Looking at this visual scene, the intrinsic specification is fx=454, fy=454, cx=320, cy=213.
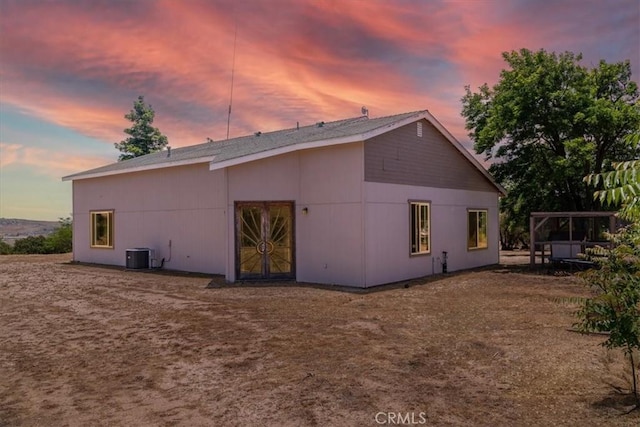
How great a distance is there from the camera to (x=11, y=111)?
15.1m

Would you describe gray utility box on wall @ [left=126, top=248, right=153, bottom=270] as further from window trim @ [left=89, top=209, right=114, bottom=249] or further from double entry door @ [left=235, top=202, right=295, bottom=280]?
double entry door @ [left=235, top=202, right=295, bottom=280]

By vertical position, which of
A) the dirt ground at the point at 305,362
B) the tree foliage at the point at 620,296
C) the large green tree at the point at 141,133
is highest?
the large green tree at the point at 141,133

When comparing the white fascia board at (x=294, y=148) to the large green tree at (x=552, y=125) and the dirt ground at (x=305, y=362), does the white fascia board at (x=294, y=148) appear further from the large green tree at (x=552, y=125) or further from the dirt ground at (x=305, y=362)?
the large green tree at (x=552, y=125)

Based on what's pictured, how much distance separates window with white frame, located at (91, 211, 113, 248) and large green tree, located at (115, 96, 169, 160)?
61.9ft

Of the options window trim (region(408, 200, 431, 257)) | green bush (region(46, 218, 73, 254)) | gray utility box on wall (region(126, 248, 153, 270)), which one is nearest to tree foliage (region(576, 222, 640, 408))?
window trim (region(408, 200, 431, 257))

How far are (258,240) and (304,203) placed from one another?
5.29 ft

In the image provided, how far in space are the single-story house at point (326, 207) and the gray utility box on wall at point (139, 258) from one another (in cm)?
18

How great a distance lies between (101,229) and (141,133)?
20.7 m

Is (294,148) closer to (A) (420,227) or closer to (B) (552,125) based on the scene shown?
(A) (420,227)

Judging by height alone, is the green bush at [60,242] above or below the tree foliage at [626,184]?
below

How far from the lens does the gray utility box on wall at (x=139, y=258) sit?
1593 centimetres

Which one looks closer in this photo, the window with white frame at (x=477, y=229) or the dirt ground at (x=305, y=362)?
the dirt ground at (x=305, y=362)

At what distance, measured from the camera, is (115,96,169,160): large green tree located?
3656 cm

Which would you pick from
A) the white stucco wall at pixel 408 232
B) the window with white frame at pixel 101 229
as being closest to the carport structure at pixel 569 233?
the white stucco wall at pixel 408 232
